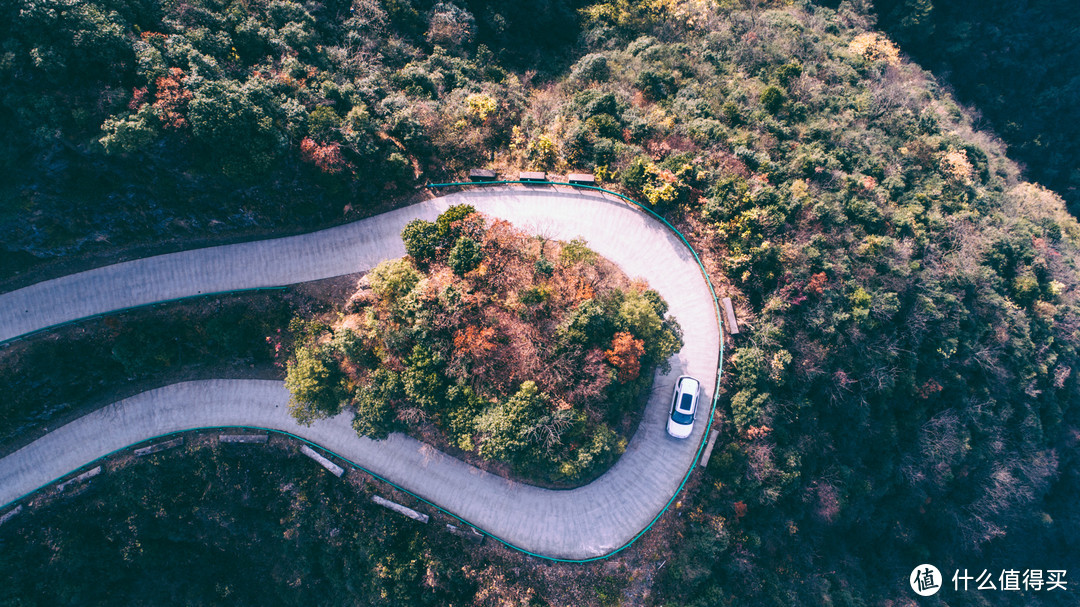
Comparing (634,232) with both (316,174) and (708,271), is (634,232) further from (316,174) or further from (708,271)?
(316,174)

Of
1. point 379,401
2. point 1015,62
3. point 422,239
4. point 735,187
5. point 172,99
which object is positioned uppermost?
point 1015,62

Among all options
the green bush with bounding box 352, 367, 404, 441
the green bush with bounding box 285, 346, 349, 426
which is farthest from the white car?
the green bush with bounding box 285, 346, 349, 426

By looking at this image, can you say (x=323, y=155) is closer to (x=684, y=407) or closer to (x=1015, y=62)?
(x=684, y=407)

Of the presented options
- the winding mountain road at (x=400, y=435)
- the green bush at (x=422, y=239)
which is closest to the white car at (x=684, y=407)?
the winding mountain road at (x=400, y=435)

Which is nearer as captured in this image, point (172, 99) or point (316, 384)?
point (172, 99)

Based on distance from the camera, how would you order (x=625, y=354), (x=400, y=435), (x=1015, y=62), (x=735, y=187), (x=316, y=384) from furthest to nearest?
(x=1015, y=62) < (x=400, y=435) < (x=735, y=187) < (x=316, y=384) < (x=625, y=354)

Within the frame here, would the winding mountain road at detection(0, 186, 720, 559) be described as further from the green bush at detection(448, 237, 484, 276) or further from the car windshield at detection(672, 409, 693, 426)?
the green bush at detection(448, 237, 484, 276)

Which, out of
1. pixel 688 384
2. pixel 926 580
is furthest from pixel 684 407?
pixel 926 580
